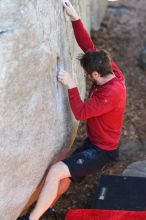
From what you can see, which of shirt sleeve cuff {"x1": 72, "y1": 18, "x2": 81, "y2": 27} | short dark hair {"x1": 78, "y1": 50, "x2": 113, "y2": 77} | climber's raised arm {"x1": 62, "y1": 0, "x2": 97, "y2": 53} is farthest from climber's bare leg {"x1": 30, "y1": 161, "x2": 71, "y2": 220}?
shirt sleeve cuff {"x1": 72, "y1": 18, "x2": 81, "y2": 27}

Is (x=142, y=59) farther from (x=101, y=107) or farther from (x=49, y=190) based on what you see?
(x=49, y=190)

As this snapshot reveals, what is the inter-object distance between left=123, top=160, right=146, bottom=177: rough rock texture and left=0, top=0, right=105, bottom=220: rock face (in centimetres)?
112

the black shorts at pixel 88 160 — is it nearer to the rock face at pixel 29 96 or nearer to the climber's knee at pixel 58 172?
the climber's knee at pixel 58 172

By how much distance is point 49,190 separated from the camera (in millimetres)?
4449

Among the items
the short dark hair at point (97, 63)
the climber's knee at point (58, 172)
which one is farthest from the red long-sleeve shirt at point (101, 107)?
the climber's knee at point (58, 172)

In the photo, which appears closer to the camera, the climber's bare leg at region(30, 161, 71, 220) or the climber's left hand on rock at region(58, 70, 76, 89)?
the climber's left hand on rock at region(58, 70, 76, 89)

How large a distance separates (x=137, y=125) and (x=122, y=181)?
51.4 inches

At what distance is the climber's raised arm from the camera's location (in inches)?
182

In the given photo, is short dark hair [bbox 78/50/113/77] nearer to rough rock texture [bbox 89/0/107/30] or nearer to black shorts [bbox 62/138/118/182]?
black shorts [bbox 62/138/118/182]

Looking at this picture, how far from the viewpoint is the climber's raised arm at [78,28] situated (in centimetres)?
463

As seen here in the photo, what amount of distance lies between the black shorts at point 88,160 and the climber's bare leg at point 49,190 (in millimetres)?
94

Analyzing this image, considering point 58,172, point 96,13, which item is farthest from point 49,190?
point 96,13

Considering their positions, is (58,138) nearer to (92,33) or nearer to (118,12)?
(92,33)

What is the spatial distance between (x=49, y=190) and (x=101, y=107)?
799 millimetres
